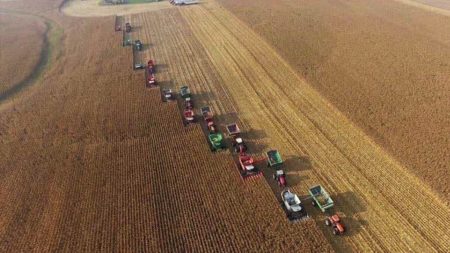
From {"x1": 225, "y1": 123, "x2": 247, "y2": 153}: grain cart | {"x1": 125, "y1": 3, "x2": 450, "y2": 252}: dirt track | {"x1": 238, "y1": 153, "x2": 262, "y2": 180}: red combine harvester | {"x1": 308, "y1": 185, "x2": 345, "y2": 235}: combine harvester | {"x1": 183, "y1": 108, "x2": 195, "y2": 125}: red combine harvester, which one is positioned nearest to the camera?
{"x1": 308, "y1": 185, "x2": 345, "y2": 235}: combine harvester

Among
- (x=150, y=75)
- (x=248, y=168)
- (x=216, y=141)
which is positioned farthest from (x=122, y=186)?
(x=150, y=75)

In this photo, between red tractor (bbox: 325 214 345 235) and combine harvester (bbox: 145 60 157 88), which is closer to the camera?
red tractor (bbox: 325 214 345 235)

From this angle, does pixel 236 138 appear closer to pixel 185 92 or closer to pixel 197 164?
pixel 197 164

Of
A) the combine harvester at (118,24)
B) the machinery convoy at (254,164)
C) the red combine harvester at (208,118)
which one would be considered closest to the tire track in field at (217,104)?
the machinery convoy at (254,164)

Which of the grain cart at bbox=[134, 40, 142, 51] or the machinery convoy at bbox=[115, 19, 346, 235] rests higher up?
the grain cart at bbox=[134, 40, 142, 51]

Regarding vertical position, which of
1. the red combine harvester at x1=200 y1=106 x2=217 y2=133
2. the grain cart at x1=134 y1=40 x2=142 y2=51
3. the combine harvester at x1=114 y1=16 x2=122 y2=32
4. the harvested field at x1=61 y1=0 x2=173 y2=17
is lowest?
the red combine harvester at x1=200 y1=106 x2=217 y2=133

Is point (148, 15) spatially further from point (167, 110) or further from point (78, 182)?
point (78, 182)

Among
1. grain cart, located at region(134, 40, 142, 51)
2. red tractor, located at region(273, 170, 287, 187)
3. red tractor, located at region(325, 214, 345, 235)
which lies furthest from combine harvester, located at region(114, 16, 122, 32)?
red tractor, located at region(325, 214, 345, 235)

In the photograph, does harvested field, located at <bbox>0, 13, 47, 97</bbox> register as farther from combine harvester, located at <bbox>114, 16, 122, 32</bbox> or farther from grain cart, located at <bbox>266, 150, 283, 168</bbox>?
grain cart, located at <bbox>266, 150, 283, 168</bbox>
